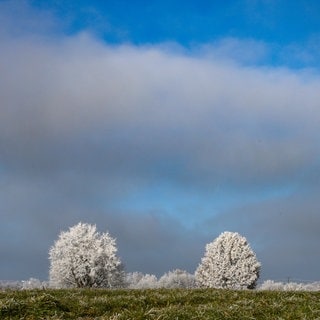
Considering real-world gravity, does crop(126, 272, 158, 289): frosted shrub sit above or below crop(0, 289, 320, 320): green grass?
above

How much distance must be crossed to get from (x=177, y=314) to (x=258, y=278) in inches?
3018

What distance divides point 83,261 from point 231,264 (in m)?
22.4

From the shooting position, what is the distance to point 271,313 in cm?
1736

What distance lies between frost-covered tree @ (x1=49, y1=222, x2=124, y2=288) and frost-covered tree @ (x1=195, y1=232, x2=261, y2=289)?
46.2 ft

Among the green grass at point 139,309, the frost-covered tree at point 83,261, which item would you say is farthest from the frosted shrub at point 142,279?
the green grass at point 139,309

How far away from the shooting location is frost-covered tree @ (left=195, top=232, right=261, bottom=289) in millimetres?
88312

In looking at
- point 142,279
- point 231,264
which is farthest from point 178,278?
point 231,264

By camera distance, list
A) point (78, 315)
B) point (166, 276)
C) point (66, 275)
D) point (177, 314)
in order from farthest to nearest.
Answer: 1. point (166, 276)
2. point (66, 275)
3. point (78, 315)
4. point (177, 314)

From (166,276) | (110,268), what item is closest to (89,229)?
→ (110,268)

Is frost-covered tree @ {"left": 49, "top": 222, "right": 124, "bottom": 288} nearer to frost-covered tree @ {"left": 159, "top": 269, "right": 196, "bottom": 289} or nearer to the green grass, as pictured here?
frost-covered tree @ {"left": 159, "top": 269, "right": 196, "bottom": 289}

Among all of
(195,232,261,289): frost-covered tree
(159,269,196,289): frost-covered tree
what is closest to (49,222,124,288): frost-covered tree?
(195,232,261,289): frost-covered tree

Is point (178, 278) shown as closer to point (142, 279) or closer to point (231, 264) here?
point (142, 279)

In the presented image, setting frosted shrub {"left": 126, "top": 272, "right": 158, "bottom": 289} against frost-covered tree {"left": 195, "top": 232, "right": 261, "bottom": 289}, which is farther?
frosted shrub {"left": 126, "top": 272, "right": 158, "bottom": 289}

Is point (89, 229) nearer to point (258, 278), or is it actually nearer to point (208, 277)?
point (208, 277)
